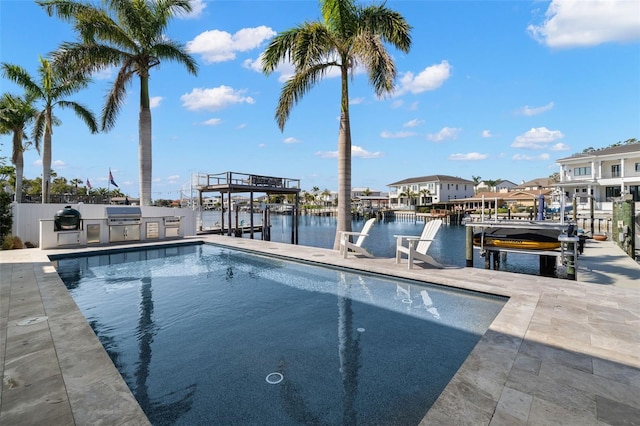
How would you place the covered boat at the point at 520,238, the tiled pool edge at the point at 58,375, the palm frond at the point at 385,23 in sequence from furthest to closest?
the palm frond at the point at 385,23, the covered boat at the point at 520,238, the tiled pool edge at the point at 58,375

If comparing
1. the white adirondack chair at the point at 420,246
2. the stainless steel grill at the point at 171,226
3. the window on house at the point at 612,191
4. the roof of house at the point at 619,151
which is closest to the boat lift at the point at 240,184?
the stainless steel grill at the point at 171,226

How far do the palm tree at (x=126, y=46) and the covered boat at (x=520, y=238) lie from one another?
1578 cm

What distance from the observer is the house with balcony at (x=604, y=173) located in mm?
32438

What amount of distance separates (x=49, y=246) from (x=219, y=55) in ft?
36.1

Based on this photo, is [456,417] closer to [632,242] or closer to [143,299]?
[143,299]

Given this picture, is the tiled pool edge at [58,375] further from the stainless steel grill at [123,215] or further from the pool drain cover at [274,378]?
the stainless steel grill at [123,215]

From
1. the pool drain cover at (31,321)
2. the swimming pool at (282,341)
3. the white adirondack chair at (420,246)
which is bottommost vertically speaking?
the swimming pool at (282,341)

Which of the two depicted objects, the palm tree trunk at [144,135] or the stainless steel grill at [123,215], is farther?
the palm tree trunk at [144,135]

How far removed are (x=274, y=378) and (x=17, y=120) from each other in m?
27.5

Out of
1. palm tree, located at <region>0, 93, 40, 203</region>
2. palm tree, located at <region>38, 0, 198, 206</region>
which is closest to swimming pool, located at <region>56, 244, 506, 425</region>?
palm tree, located at <region>38, 0, 198, 206</region>

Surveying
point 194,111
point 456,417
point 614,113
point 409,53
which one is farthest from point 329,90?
point 614,113

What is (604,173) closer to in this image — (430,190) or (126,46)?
(430,190)

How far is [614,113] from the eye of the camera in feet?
59.8

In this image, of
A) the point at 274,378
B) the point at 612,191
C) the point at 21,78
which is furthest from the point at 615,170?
the point at 21,78
